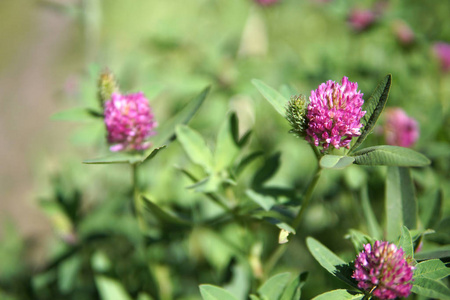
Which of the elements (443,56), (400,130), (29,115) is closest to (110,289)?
(400,130)

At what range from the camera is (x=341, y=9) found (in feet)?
5.95

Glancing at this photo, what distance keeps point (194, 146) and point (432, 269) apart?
20.0 inches

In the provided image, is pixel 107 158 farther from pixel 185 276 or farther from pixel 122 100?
pixel 185 276

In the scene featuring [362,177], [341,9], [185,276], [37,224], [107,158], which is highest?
[341,9]

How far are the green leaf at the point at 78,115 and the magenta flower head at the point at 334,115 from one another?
0.53 meters

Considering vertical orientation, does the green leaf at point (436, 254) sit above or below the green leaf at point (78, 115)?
below

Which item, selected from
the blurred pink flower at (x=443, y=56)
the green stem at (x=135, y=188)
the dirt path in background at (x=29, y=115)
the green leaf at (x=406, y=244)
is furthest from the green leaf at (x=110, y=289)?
the blurred pink flower at (x=443, y=56)

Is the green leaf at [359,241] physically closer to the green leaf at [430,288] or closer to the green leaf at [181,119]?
the green leaf at [430,288]

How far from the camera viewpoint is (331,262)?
0.74 m

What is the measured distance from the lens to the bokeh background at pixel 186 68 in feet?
5.16

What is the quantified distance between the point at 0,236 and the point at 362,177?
5.10 feet

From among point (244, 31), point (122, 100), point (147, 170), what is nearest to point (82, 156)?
point (147, 170)

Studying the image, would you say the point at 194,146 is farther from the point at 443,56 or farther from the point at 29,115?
the point at 29,115

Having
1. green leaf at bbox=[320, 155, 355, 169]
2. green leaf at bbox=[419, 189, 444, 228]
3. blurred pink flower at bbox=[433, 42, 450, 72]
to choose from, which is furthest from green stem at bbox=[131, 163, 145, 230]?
blurred pink flower at bbox=[433, 42, 450, 72]
